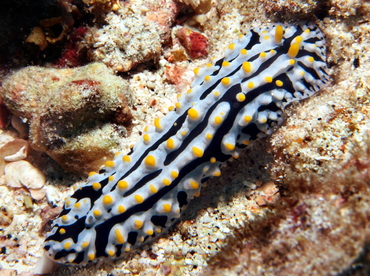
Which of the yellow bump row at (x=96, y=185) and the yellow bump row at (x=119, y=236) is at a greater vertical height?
the yellow bump row at (x=96, y=185)

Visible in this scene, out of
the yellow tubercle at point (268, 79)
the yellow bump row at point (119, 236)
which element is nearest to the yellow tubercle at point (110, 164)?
the yellow bump row at point (119, 236)

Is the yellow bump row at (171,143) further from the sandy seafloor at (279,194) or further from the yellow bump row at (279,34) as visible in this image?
the yellow bump row at (279,34)

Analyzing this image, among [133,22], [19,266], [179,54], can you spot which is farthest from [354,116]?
[19,266]

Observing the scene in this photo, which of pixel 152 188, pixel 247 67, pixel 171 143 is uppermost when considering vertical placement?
pixel 247 67

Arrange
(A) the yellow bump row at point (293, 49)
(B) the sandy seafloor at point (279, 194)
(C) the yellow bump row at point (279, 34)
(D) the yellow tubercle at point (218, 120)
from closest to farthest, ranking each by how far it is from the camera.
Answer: (B) the sandy seafloor at point (279, 194) < (D) the yellow tubercle at point (218, 120) < (A) the yellow bump row at point (293, 49) < (C) the yellow bump row at point (279, 34)

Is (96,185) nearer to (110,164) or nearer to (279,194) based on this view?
(110,164)

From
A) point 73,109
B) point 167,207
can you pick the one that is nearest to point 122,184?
point 167,207

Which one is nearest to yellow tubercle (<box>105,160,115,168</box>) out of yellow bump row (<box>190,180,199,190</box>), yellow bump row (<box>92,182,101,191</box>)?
yellow bump row (<box>92,182,101,191</box>)

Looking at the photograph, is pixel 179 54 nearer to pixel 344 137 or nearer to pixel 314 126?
pixel 314 126
